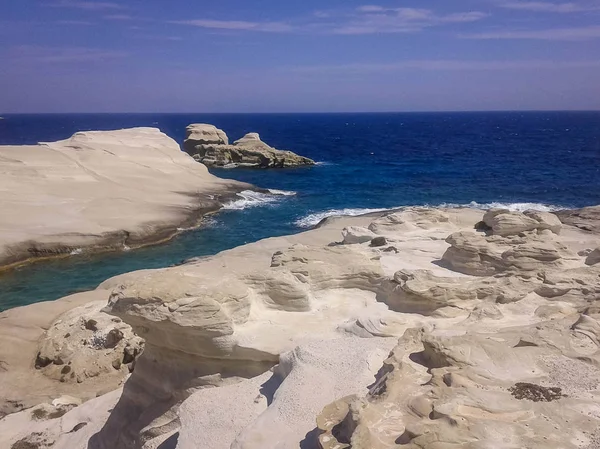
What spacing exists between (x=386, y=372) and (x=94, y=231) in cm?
2334

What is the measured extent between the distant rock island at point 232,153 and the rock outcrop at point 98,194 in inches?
376

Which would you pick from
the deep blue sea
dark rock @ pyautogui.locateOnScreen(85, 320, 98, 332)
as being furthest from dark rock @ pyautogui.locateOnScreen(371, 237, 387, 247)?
the deep blue sea

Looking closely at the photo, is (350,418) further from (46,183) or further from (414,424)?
(46,183)

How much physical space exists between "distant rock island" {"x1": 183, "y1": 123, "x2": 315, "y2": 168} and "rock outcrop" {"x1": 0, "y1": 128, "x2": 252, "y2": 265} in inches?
376

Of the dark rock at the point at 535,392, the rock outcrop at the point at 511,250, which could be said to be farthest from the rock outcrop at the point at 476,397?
the rock outcrop at the point at 511,250

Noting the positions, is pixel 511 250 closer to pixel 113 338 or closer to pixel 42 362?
pixel 113 338

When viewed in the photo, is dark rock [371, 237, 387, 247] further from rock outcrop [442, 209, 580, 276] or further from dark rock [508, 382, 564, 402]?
dark rock [508, 382, 564, 402]

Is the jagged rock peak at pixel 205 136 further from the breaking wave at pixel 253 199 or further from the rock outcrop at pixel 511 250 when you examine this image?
the rock outcrop at pixel 511 250

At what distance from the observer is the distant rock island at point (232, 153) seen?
5819 centimetres

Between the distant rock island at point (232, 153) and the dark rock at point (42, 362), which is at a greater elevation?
the distant rock island at point (232, 153)

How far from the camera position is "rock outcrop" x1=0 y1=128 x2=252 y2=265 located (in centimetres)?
2725

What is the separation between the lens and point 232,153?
196 feet

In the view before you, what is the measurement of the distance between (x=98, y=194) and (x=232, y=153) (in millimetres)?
26398

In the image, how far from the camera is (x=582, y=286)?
1253 cm
